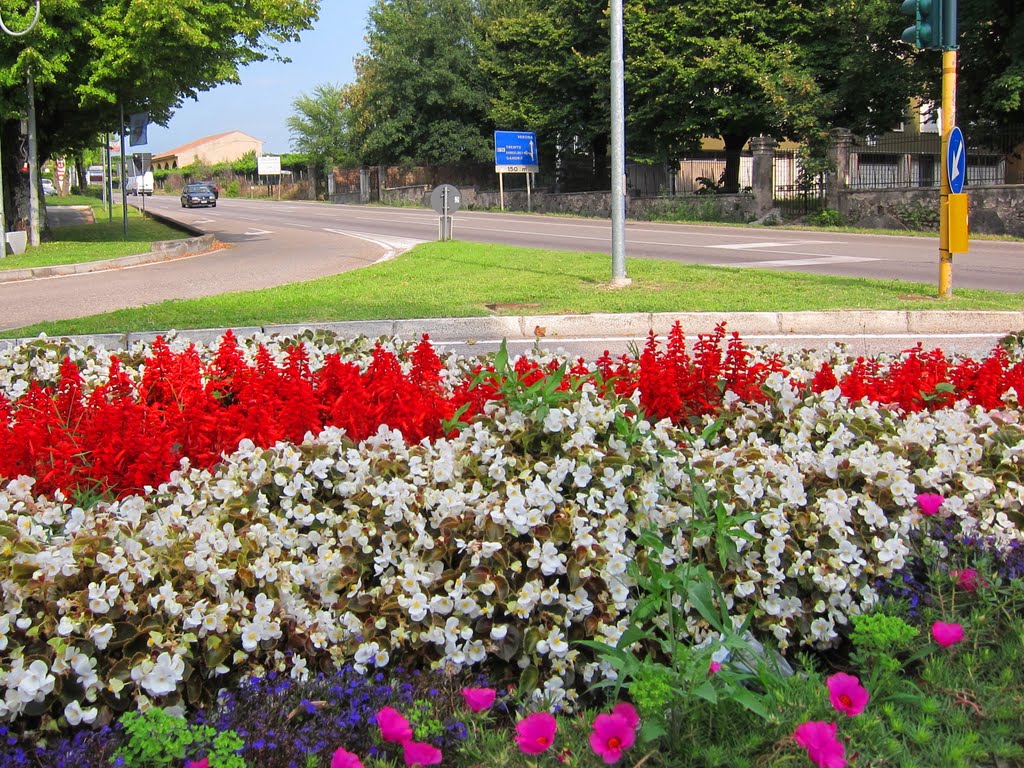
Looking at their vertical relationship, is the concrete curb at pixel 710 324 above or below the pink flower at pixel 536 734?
above

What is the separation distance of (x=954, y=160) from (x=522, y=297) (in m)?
4.85

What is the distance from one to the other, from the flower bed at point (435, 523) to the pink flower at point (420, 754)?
0.56 meters

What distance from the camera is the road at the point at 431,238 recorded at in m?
14.1

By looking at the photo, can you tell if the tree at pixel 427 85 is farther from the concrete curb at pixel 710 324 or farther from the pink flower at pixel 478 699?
the pink flower at pixel 478 699

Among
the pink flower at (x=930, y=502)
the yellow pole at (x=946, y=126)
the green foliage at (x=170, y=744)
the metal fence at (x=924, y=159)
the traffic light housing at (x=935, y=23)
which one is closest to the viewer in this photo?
the green foliage at (x=170, y=744)

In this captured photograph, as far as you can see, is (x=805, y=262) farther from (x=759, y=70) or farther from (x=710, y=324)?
(x=759, y=70)

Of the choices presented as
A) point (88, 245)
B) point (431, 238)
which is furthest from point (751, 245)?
point (88, 245)

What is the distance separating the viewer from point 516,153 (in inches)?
1802

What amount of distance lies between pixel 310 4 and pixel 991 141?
18.8m

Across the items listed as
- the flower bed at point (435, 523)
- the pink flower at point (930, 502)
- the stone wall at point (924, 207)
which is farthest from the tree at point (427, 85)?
the pink flower at point (930, 502)

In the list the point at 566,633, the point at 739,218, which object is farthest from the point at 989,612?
the point at 739,218

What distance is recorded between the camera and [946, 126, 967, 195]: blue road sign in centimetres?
1059

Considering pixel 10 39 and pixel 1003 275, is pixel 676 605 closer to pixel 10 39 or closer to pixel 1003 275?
pixel 1003 275

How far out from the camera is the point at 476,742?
233cm
